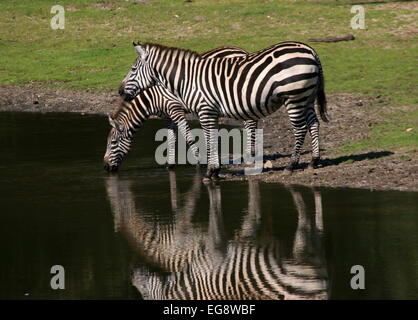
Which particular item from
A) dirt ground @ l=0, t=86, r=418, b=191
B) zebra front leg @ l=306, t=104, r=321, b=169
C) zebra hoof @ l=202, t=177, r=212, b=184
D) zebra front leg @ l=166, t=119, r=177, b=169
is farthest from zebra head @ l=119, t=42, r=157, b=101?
zebra front leg @ l=306, t=104, r=321, b=169

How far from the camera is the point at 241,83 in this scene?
17203mm

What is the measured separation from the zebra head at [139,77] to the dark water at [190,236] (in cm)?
145

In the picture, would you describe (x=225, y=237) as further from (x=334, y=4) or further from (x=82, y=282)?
(x=334, y=4)

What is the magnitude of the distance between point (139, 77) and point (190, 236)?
218 inches

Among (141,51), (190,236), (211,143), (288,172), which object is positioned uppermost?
(141,51)

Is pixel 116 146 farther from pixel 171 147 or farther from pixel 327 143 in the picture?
pixel 327 143

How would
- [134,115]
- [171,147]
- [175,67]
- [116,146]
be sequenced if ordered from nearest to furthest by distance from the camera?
1. [175,67]
2. [116,146]
3. [171,147]
4. [134,115]

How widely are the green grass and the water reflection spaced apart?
416 inches

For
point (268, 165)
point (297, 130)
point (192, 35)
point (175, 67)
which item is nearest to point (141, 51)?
point (175, 67)

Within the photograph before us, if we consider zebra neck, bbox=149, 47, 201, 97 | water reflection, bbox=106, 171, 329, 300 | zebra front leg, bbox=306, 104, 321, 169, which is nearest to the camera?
water reflection, bbox=106, 171, 329, 300

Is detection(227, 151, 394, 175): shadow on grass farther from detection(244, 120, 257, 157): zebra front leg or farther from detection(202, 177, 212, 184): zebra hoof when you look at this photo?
detection(244, 120, 257, 157): zebra front leg

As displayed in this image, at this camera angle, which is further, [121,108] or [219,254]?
[121,108]

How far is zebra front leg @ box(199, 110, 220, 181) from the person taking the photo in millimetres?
16984

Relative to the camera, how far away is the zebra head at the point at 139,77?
1803 centimetres
